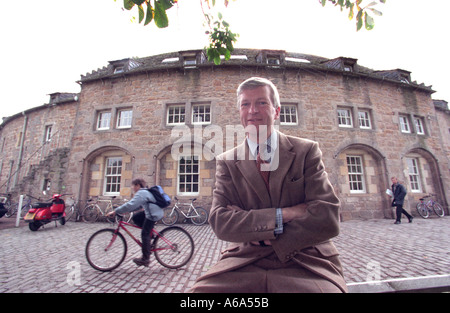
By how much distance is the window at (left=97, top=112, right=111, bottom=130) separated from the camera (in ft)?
34.8

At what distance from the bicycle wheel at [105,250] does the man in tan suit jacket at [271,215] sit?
321cm

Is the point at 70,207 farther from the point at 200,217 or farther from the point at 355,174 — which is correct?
the point at 355,174

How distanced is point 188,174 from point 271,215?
8.70 metres

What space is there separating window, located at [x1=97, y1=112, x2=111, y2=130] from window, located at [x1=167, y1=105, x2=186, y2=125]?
349cm

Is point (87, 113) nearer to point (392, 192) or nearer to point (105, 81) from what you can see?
point (105, 81)

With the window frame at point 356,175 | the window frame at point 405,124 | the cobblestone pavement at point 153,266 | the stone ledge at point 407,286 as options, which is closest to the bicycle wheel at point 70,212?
the cobblestone pavement at point 153,266

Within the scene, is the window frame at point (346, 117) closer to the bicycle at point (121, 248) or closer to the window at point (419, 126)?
the window at point (419, 126)

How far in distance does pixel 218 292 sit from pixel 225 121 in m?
8.79

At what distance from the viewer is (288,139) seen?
147cm

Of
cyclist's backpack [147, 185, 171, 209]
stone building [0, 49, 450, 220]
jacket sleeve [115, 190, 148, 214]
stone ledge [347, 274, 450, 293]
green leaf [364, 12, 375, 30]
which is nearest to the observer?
green leaf [364, 12, 375, 30]

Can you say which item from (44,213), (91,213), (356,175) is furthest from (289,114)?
(44,213)

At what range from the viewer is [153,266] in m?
3.71
